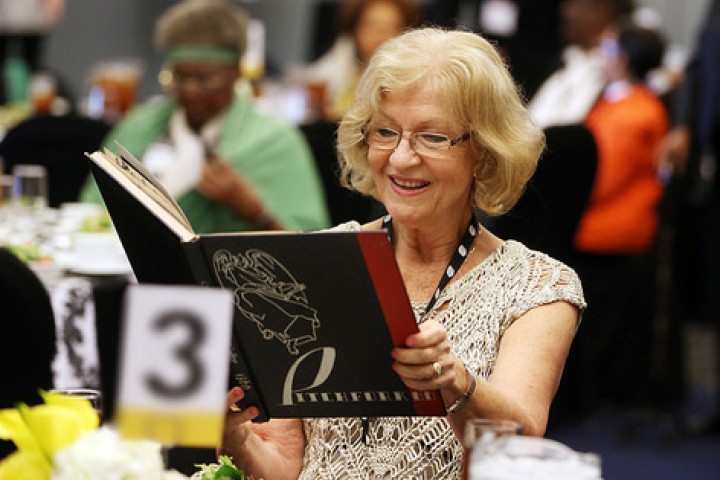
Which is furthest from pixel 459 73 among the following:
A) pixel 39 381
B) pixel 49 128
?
pixel 49 128

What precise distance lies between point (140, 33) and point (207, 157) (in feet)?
30.3

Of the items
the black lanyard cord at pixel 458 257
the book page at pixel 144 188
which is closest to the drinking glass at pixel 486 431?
the book page at pixel 144 188

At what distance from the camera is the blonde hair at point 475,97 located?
2320mm

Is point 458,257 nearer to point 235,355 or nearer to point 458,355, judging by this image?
point 458,355

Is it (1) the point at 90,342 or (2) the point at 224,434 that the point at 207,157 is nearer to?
(1) the point at 90,342

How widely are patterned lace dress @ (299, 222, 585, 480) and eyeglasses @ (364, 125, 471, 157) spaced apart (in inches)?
9.0

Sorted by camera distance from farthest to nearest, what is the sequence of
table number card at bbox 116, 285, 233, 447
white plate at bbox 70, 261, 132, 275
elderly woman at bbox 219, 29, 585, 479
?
1. white plate at bbox 70, 261, 132, 275
2. elderly woman at bbox 219, 29, 585, 479
3. table number card at bbox 116, 285, 233, 447

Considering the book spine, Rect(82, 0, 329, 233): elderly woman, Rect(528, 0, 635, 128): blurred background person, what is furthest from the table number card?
Rect(528, 0, 635, 128): blurred background person

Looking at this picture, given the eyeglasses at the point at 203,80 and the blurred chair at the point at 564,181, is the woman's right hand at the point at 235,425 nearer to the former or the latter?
the blurred chair at the point at 564,181

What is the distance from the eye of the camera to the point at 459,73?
2.32 metres

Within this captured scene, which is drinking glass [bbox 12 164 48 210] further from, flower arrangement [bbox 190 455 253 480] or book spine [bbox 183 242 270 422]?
flower arrangement [bbox 190 455 253 480]

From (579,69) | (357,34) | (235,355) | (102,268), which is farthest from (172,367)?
(579,69)

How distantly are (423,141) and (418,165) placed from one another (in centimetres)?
4

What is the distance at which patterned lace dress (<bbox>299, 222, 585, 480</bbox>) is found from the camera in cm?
225
